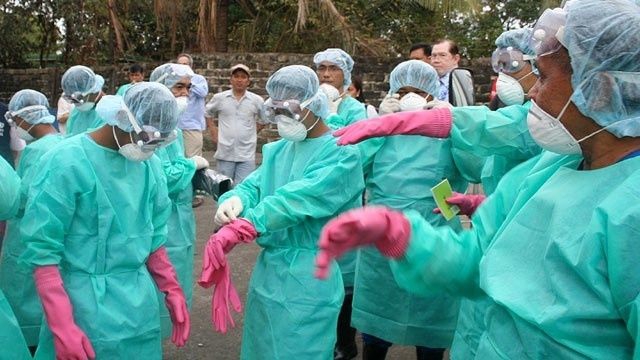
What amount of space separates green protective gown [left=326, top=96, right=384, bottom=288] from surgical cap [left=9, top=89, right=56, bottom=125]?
180 cm

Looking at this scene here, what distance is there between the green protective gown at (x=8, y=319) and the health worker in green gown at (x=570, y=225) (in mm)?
1535

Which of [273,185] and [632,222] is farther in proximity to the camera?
[273,185]

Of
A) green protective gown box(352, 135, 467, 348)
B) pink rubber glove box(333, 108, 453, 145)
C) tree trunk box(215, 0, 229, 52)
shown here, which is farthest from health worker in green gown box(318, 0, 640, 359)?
tree trunk box(215, 0, 229, 52)

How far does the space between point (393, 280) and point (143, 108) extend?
1.74 meters

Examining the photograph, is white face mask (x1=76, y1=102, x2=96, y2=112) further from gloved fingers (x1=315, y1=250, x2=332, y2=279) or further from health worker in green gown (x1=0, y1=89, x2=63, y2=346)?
gloved fingers (x1=315, y1=250, x2=332, y2=279)

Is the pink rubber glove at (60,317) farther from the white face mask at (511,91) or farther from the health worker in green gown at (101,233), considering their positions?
the white face mask at (511,91)

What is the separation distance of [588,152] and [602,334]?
0.45m

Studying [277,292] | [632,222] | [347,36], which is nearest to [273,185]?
[277,292]

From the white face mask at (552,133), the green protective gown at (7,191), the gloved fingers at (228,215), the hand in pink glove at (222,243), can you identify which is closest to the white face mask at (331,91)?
the gloved fingers at (228,215)

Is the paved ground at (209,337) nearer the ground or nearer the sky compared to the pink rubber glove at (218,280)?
nearer the ground

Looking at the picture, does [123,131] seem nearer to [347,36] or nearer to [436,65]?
[436,65]

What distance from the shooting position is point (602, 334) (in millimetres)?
1530

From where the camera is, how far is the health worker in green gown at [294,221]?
306 cm

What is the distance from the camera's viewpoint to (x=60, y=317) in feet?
8.16
